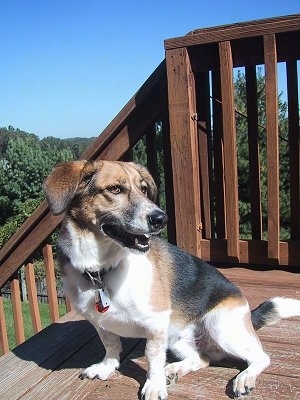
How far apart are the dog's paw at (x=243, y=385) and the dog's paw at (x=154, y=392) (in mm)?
332

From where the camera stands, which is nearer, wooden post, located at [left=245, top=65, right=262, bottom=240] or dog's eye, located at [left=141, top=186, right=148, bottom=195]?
dog's eye, located at [left=141, top=186, right=148, bottom=195]

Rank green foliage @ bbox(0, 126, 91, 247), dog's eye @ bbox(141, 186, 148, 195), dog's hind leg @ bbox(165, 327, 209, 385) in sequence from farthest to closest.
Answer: green foliage @ bbox(0, 126, 91, 247) < dog's eye @ bbox(141, 186, 148, 195) < dog's hind leg @ bbox(165, 327, 209, 385)

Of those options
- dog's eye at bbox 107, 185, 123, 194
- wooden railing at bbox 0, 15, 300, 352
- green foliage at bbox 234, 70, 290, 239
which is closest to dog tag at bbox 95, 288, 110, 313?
dog's eye at bbox 107, 185, 123, 194

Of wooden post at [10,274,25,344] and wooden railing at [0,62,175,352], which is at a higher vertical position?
wooden railing at [0,62,175,352]

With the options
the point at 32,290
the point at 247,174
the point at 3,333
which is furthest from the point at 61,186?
the point at 247,174

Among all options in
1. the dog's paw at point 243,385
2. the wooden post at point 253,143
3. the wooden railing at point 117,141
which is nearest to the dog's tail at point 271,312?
the dog's paw at point 243,385

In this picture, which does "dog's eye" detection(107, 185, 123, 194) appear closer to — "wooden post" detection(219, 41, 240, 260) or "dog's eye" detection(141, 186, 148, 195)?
"dog's eye" detection(141, 186, 148, 195)

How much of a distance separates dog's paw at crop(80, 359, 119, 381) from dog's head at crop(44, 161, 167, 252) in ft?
2.36

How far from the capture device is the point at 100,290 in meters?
2.10

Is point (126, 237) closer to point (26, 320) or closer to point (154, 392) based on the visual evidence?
point (154, 392)

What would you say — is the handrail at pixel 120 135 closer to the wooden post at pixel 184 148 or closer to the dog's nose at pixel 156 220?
the wooden post at pixel 184 148

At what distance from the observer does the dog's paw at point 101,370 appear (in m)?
2.28

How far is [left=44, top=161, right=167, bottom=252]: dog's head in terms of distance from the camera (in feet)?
6.97

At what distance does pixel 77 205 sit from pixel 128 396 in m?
0.97
